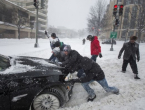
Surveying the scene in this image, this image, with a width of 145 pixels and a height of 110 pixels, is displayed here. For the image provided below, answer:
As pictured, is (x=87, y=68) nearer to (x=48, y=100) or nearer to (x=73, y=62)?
(x=73, y=62)

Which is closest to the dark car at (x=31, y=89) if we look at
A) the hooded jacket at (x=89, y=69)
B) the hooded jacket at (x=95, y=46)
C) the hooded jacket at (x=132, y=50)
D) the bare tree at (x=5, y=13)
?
the hooded jacket at (x=89, y=69)

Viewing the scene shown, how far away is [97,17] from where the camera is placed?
1174 inches

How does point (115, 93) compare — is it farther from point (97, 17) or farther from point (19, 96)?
point (97, 17)

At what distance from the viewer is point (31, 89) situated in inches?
71.7

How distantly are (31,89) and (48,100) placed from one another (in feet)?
1.56

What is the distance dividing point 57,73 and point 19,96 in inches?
34.1

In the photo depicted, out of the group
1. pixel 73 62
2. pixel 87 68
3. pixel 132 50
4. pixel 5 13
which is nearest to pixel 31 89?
pixel 73 62

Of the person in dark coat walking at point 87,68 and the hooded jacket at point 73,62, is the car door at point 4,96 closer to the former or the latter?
the person in dark coat walking at point 87,68

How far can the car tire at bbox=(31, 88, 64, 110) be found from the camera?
1989 millimetres

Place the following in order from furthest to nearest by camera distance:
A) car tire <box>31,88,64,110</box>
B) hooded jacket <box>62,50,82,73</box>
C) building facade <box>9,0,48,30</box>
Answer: building facade <box>9,0,48,30</box>
hooded jacket <box>62,50,82,73</box>
car tire <box>31,88,64,110</box>

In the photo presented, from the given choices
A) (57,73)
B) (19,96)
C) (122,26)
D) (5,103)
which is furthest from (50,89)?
(122,26)

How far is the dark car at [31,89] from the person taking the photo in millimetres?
1699

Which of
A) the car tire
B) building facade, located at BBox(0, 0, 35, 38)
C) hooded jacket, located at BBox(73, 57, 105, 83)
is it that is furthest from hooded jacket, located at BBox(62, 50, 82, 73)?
building facade, located at BBox(0, 0, 35, 38)

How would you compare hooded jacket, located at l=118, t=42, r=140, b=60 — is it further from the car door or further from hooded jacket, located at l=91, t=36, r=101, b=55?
Result: the car door
